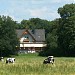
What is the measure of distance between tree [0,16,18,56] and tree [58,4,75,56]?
1129 cm

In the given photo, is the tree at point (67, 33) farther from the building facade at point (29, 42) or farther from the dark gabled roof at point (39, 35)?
the dark gabled roof at point (39, 35)

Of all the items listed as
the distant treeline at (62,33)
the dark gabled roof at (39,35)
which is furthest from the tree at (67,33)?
the dark gabled roof at (39,35)

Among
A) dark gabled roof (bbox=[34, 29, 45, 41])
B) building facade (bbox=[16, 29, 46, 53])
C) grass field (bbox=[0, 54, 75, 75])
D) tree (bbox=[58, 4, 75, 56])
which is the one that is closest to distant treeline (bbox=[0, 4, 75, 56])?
tree (bbox=[58, 4, 75, 56])

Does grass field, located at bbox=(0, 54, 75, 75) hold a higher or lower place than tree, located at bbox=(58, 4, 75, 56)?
lower

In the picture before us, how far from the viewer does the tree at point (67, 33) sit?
89.2m

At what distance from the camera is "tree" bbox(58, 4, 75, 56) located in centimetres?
8925

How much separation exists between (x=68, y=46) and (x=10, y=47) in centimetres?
1340

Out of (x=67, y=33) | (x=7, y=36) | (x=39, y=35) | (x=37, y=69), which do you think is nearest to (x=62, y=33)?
(x=67, y=33)

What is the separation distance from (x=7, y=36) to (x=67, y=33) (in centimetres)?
1426

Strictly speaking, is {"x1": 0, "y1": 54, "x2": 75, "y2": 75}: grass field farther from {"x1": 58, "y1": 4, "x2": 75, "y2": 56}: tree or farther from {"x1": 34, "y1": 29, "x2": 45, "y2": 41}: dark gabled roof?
{"x1": 34, "y1": 29, "x2": 45, "y2": 41}: dark gabled roof

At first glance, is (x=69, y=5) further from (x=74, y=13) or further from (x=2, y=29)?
(x=2, y=29)

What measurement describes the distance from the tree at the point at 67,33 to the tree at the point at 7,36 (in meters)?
11.3

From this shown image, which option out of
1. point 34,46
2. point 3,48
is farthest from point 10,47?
point 34,46

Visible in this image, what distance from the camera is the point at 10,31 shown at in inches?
3607
